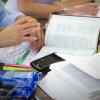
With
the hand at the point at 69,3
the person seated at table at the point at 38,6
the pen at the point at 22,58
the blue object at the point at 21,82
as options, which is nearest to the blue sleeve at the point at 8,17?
the person seated at table at the point at 38,6

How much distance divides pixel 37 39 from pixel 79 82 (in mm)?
439

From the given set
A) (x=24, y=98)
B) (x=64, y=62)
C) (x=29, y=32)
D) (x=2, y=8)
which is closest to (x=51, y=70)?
(x=64, y=62)

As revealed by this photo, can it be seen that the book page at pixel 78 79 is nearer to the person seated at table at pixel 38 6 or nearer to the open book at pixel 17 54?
the open book at pixel 17 54

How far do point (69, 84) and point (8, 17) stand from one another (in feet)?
2.68

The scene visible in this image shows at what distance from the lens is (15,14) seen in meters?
1.50

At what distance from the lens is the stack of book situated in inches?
30.1

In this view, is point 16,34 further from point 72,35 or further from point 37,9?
point 37,9

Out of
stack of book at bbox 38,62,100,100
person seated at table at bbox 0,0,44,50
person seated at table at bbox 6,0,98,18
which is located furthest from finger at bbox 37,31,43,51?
person seated at table at bbox 6,0,98,18

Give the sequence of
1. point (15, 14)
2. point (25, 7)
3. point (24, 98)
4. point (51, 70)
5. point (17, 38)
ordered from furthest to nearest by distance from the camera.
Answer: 1. point (25, 7)
2. point (15, 14)
3. point (17, 38)
4. point (51, 70)
5. point (24, 98)

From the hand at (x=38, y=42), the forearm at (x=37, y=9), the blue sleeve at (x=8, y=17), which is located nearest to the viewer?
the hand at (x=38, y=42)

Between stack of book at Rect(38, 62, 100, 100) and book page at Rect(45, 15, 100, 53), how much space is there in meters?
0.23

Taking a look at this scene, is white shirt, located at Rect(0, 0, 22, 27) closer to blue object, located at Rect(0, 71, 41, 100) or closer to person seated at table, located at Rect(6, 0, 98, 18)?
person seated at table, located at Rect(6, 0, 98, 18)

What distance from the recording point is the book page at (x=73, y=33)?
44.1 inches

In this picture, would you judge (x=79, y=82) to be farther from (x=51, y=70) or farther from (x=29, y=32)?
(x=29, y=32)
